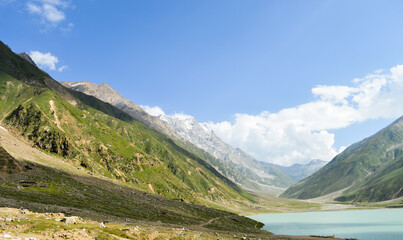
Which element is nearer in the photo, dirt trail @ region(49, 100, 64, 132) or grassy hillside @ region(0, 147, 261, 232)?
grassy hillside @ region(0, 147, 261, 232)

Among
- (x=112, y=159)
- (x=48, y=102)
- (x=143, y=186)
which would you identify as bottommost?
(x=143, y=186)

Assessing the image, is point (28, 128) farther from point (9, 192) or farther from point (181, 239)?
point (181, 239)

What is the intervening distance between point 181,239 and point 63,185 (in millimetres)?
66957

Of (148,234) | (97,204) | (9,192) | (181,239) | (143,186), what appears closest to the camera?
(148,234)

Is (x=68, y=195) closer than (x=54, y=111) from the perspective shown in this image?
Yes

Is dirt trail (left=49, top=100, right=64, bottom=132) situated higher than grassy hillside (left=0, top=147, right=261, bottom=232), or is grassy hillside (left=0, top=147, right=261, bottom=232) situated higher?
dirt trail (left=49, top=100, right=64, bottom=132)

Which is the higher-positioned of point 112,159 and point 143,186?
point 112,159

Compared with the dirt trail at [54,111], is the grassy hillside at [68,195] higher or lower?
lower

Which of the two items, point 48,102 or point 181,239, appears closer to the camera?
point 181,239

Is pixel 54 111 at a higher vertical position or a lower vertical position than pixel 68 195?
higher

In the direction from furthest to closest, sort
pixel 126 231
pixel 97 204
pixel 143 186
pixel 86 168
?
pixel 143 186
pixel 86 168
pixel 97 204
pixel 126 231

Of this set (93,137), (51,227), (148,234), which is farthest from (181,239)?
(93,137)

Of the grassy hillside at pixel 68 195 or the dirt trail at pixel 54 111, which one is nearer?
the grassy hillside at pixel 68 195

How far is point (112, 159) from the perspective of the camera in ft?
624
